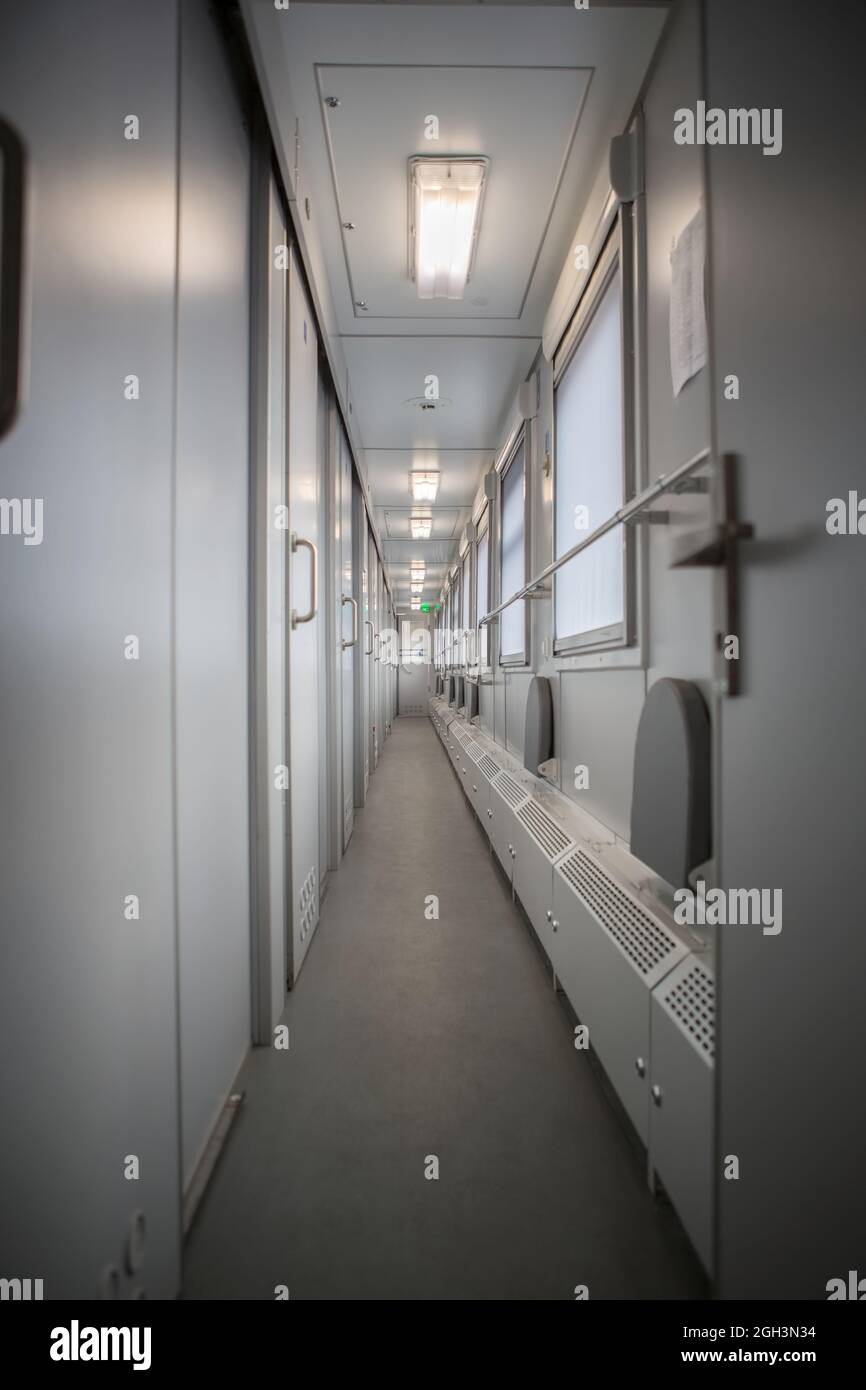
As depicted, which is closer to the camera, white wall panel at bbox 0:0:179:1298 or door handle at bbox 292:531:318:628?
white wall panel at bbox 0:0:179:1298

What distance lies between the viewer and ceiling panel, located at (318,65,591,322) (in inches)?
74.5

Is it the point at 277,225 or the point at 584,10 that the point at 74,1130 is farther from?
the point at 584,10

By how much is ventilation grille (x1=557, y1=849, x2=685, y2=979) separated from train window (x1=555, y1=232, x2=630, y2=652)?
0.73 meters

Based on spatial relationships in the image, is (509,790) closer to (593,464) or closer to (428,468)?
(593,464)

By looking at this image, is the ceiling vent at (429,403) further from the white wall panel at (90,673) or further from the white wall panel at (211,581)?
the white wall panel at (90,673)

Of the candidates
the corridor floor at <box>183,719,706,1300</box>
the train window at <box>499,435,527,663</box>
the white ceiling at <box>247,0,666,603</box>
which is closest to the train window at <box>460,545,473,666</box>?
the train window at <box>499,435,527,663</box>

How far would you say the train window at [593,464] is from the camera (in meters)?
2.15

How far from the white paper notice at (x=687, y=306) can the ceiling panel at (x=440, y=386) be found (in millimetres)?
2129

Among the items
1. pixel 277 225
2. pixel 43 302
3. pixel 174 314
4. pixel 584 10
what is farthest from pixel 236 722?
pixel 584 10

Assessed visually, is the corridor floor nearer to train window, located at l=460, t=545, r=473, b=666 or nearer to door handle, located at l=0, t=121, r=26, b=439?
door handle, located at l=0, t=121, r=26, b=439

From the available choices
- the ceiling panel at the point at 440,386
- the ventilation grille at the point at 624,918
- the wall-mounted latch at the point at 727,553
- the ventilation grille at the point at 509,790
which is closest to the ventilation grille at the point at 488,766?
the ventilation grille at the point at 509,790

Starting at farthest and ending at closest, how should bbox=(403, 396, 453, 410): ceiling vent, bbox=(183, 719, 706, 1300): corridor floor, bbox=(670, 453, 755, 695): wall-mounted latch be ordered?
bbox=(403, 396, 453, 410): ceiling vent
bbox=(183, 719, 706, 1300): corridor floor
bbox=(670, 453, 755, 695): wall-mounted latch

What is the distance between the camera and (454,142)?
2121mm

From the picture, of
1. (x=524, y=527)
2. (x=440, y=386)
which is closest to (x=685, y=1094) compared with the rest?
(x=524, y=527)
